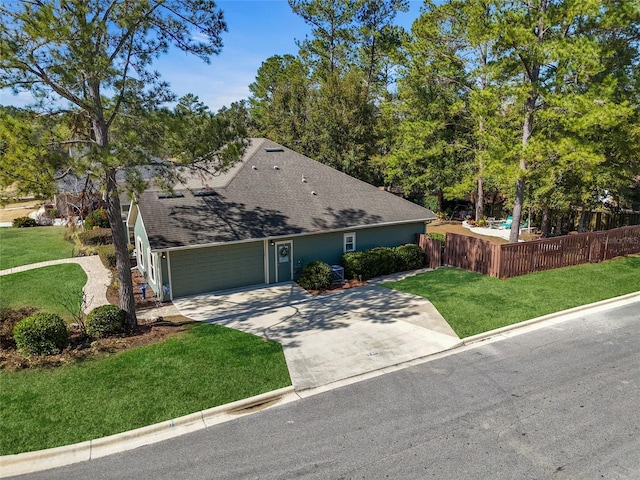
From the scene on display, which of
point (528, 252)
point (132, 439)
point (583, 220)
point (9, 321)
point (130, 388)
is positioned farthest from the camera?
point (583, 220)

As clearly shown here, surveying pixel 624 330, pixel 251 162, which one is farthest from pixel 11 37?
pixel 624 330

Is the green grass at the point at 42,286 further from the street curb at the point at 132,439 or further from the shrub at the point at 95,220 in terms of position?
the shrub at the point at 95,220

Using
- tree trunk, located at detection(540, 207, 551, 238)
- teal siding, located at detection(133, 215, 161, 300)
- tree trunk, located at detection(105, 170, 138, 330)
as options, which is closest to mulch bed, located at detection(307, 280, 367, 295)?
teal siding, located at detection(133, 215, 161, 300)

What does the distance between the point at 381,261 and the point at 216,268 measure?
6.92 meters

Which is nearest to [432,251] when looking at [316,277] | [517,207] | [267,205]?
[517,207]

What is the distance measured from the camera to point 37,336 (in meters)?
10.5

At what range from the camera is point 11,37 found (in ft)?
31.4

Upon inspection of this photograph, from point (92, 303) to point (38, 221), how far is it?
24753 mm

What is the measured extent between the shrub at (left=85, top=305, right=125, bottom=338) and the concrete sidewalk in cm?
287

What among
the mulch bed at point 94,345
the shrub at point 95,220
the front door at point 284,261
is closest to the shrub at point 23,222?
the shrub at point 95,220

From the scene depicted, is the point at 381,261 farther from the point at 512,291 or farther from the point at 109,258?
the point at 109,258

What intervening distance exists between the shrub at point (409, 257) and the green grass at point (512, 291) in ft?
3.86

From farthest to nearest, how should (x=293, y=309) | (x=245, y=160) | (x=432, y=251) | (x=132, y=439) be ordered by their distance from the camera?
(x=245, y=160)
(x=432, y=251)
(x=293, y=309)
(x=132, y=439)

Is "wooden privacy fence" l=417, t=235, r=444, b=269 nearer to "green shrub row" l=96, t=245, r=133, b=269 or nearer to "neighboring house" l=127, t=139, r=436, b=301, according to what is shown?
"neighboring house" l=127, t=139, r=436, b=301
